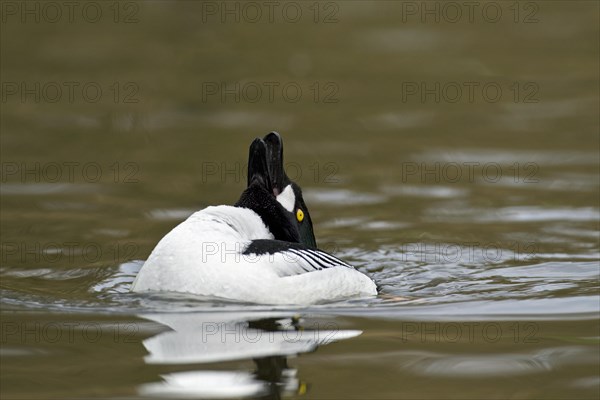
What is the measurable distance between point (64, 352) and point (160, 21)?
12699 millimetres

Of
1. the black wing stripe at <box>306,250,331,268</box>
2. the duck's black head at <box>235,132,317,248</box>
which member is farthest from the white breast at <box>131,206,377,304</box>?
the duck's black head at <box>235,132,317,248</box>

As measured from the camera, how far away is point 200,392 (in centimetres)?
613

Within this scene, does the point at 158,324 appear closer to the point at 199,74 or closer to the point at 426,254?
the point at 426,254

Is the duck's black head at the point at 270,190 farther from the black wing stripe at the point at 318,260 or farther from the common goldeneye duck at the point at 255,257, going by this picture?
the black wing stripe at the point at 318,260

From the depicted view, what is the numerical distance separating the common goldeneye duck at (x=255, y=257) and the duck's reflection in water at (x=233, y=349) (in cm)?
22

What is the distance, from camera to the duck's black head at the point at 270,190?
8922mm

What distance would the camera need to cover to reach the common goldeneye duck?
780 centimetres

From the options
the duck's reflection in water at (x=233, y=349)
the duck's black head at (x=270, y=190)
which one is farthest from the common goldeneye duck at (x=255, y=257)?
the duck's reflection in water at (x=233, y=349)

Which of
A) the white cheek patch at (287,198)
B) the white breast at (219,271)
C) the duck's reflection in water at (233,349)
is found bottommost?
the duck's reflection in water at (233,349)

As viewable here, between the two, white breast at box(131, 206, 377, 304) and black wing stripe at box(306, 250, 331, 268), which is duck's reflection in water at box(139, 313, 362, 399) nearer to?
white breast at box(131, 206, 377, 304)

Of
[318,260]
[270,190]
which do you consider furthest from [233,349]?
[270,190]

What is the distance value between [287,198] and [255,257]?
1313mm

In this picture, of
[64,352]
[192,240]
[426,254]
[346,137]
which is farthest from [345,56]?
[64,352]

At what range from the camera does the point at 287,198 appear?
9.22 metres
